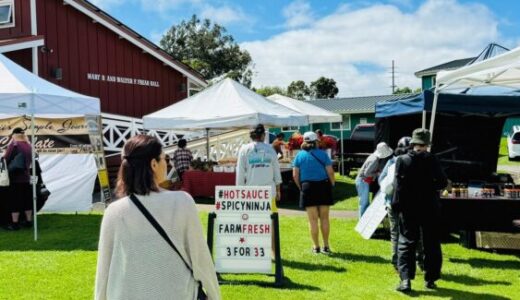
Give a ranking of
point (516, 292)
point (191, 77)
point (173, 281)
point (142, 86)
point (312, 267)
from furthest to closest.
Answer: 1. point (191, 77)
2. point (142, 86)
3. point (312, 267)
4. point (516, 292)
5. point (173, 281)

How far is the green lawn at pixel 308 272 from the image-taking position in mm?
6145

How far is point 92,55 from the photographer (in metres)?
19.0

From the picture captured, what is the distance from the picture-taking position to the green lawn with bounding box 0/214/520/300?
6145mm

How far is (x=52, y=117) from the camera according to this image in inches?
535

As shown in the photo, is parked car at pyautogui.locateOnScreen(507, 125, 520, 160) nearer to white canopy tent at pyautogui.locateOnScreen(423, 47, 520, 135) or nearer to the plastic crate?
white canopy tent at pyautogui.locateOnScreen(423, 47, 520, 135)

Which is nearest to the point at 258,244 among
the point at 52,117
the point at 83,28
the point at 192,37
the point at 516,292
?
the point at 516,292

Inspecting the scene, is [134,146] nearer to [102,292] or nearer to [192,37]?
[102,292]

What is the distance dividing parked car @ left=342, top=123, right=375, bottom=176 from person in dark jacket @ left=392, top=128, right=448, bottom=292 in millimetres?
14191

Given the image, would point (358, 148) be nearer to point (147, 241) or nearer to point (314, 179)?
point (314, 179)

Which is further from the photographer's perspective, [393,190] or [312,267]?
[312,267]

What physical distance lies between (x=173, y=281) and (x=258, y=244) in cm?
378

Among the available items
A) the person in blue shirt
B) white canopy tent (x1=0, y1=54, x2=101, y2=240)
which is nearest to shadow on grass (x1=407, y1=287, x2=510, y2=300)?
the person in blue shirt

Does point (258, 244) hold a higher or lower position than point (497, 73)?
lower

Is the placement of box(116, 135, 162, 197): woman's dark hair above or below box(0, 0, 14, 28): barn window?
below
